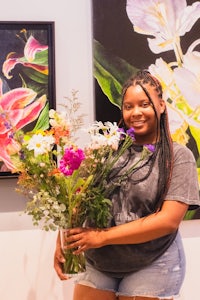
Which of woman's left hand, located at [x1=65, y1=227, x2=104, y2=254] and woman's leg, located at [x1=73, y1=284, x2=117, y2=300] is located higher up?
woman's left hand, located at [x1=65, y1=227, x2=104, y2=254]

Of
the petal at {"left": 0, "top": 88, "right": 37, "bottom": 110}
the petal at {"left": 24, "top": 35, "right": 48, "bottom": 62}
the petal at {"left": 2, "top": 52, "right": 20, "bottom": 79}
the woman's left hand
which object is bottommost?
the woman's left hand

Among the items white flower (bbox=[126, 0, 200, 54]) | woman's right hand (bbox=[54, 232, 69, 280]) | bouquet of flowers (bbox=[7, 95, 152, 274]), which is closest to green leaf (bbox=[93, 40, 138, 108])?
white flower (bbox=[126, 0, 200, 54])

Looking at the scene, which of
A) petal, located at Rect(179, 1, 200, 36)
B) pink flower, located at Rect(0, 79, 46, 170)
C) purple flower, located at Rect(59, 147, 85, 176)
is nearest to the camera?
purple flower, located at Rect(59, 147, 85, 176)

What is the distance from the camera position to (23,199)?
1520 mm

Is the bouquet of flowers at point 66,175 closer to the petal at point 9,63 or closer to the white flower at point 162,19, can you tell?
the petal at point 9,63

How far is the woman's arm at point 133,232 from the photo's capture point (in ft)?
3.59

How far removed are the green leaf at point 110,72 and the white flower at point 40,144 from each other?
553 millimetres

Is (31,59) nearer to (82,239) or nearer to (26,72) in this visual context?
(26,72)

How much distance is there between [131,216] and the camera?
1171mm

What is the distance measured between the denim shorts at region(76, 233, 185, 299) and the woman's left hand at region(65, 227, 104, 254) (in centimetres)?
15

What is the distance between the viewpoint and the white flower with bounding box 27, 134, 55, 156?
3.39ft

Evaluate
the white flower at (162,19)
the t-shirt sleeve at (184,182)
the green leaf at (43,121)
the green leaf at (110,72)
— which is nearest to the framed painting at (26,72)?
the green leaf at (43,121)

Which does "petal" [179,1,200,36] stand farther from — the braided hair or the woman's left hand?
the woman's left hand

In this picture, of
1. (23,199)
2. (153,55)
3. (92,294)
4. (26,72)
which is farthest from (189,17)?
(92,294)
